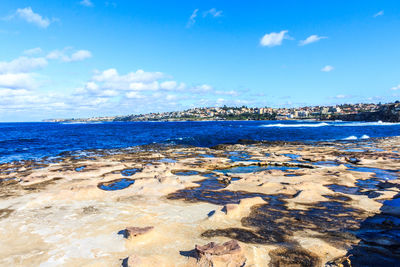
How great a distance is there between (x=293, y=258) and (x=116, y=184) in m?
13.1

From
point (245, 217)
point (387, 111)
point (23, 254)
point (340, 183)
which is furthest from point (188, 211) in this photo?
point (387, 111)

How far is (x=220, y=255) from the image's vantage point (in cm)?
654

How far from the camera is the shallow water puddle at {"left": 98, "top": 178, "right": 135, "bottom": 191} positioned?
15.8 m

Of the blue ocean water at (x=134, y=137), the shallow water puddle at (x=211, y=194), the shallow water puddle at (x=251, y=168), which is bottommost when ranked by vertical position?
the blue ocean water at (x=134, y=137)

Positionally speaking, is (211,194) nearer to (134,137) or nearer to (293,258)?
(293,258)

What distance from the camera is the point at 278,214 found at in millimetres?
10477

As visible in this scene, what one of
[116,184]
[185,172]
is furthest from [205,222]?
[185,172]

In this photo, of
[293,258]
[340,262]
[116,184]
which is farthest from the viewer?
[116,184]

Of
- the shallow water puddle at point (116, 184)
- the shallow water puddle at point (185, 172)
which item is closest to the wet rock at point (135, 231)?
the shallow water puddle at point (116, 184)

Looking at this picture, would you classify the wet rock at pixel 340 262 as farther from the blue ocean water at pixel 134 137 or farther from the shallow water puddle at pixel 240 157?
the blue ocean water at pixel 134 137

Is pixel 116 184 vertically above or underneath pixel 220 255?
underneath

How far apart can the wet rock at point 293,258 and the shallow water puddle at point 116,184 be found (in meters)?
11.4

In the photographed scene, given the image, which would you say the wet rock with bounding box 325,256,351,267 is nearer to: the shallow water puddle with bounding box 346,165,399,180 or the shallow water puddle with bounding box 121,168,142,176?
the shallow water puddle with bounding box 346,165,399,180

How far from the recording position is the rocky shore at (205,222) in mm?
6914
